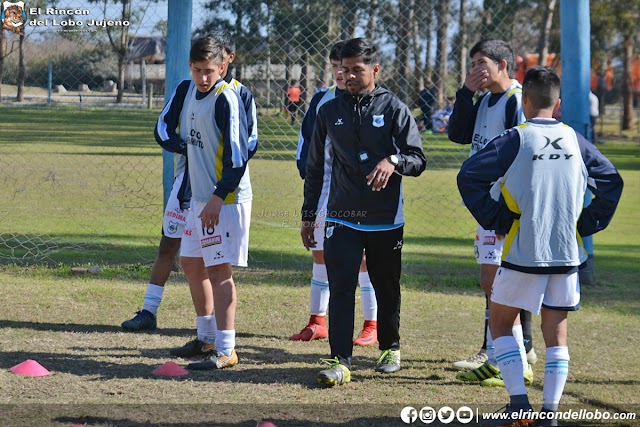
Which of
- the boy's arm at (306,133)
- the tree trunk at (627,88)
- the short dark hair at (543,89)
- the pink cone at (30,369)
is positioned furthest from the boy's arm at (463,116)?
the tree trunk at (627,88)

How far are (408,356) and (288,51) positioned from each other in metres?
4.43

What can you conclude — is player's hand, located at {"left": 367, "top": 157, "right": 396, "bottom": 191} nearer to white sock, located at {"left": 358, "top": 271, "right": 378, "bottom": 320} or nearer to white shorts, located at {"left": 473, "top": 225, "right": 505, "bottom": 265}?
white shorts, located at {"left": 473, "top": 225, "right": 505, "bottom": 265}

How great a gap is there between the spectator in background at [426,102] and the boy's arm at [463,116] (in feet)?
16.1

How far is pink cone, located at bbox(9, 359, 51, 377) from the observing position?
6000mm

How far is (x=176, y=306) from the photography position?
8.41 metres

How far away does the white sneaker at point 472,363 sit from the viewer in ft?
21.5

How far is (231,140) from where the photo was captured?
626cm

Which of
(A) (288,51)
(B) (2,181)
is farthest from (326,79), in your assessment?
(B) (2,181)

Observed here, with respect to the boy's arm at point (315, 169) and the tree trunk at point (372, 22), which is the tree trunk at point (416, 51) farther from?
the boy's arm at point (315, 169)

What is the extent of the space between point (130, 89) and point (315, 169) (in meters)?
4.19

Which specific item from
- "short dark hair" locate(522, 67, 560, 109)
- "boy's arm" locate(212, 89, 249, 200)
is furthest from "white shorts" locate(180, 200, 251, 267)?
"short dark hair" locate(522, 67, 560, 109)

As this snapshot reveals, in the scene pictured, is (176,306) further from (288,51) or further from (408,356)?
(288,51)

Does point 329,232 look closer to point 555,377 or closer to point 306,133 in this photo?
point 306,133

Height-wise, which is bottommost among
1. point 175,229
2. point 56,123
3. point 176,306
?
point 176,306
